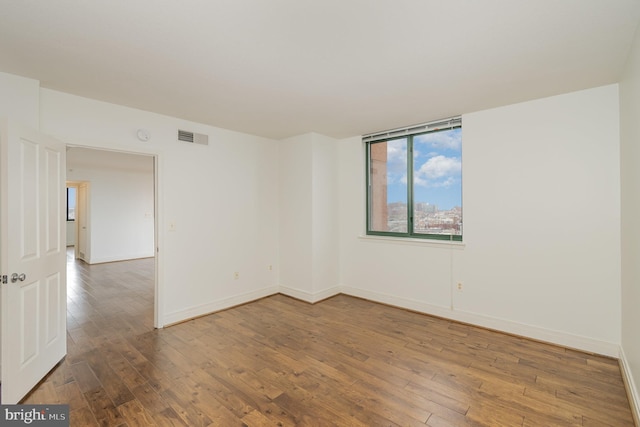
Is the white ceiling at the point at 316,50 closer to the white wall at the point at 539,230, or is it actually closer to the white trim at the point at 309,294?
the white wall at the point at 539,230

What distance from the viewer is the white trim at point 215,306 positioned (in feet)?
12.4

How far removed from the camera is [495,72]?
2.56 metres

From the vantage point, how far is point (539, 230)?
10.5ft

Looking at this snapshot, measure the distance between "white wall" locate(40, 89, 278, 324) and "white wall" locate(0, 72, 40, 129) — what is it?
0.17 meters

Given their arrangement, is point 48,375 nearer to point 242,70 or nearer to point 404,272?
point 242,70

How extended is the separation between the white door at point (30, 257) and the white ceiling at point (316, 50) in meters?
0.75

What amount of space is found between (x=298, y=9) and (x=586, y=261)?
3485mm

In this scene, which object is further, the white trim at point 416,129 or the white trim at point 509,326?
the white trim at point 416,129

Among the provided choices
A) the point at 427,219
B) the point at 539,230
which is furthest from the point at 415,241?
the point at 539,230

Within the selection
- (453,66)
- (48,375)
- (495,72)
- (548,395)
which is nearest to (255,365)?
(48,375)

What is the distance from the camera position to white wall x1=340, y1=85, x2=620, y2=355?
2.87 m

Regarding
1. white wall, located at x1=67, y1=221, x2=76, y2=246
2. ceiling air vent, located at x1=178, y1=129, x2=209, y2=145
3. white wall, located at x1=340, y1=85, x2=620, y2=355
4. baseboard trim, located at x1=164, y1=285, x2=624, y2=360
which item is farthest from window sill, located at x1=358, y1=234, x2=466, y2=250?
white wall, located at x1=67, y1=221, x2=76, y2=246

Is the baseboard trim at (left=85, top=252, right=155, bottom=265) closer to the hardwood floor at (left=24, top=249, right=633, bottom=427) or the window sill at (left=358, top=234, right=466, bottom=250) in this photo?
the hardwood floor at (left=24, top=249, right=633, bottom=427)

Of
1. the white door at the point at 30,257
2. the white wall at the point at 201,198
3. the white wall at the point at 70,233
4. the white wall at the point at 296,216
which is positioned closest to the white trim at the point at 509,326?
the white wall at the point at 296,216
